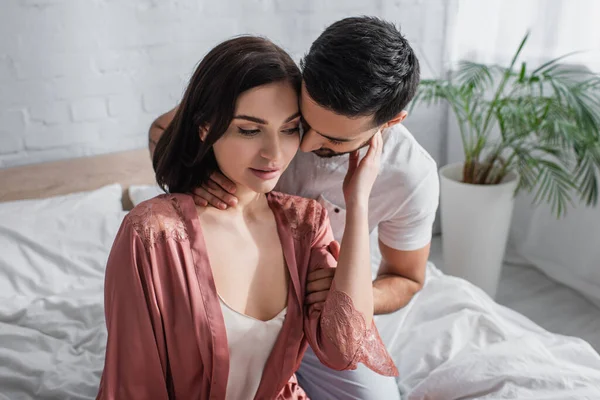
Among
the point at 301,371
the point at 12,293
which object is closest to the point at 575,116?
the point at 301,371

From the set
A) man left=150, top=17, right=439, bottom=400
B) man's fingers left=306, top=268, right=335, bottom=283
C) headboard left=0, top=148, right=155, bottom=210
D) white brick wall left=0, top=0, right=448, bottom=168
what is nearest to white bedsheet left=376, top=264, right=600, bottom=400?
man left=150, top=17, right=439, bottom=400


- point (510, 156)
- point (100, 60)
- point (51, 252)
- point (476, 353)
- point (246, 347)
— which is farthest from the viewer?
point (510, 156)

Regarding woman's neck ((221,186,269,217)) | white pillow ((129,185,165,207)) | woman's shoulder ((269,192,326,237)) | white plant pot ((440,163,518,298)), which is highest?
woman's neck ((221,186,269,217))

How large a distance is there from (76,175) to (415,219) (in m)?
1.27

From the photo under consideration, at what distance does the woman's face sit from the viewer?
1.03 m

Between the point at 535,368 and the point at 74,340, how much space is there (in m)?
1.14

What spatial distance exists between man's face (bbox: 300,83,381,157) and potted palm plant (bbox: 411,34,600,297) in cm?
132

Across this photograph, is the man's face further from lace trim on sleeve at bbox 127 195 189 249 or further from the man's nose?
lace trim on sleeve at bbox 127 195 189 249

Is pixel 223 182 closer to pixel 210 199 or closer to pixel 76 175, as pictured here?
pixel 210 199

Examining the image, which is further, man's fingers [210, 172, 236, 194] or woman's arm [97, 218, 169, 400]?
man's fingers [210, 172, 236, 194]

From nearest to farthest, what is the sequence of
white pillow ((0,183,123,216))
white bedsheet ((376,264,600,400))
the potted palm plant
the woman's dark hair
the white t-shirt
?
the woman's dark hair < white bedsheet ((376,264,600,400)) < the white t-shirt < white pillow ((0,183,123,216)) < the potted palm plant

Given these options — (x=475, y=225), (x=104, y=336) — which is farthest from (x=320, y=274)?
(x=475, y=225)

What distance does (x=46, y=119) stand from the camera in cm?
219

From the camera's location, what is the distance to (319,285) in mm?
1173
